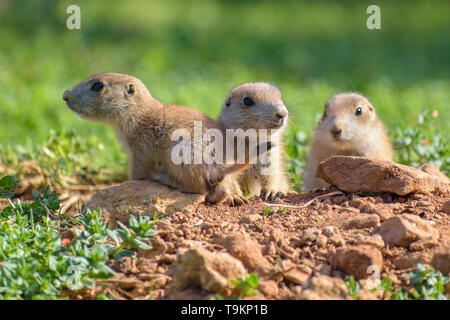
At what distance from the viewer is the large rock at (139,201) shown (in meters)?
4.32

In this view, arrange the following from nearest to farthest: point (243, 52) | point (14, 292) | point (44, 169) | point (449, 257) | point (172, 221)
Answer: point (14, 292), point (449, 257), point (172, 221), point (44, 169), point (243, 52)

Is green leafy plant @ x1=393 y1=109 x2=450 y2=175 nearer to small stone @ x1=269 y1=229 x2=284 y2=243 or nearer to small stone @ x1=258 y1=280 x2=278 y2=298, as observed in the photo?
small stone @ x1=269 y1=229 x2=284 y2=243

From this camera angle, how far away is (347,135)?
18.7 feet

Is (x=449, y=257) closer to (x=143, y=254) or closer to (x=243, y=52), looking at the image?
(x=143, y=254)

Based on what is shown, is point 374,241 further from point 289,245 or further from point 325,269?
point 289,245

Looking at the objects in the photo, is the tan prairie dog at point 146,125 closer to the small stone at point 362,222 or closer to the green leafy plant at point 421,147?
the small stone at point 362,222

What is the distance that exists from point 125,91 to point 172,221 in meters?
1.35

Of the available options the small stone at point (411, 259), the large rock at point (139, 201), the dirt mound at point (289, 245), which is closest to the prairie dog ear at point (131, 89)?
the large rock at point (139, 201)

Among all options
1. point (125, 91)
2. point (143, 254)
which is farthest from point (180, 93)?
point (143, 254)

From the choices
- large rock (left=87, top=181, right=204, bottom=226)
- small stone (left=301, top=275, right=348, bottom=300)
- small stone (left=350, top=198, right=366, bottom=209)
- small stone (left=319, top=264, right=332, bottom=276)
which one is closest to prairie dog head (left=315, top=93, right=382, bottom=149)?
small stone (left=350, top=198, right=366, bottom=209)

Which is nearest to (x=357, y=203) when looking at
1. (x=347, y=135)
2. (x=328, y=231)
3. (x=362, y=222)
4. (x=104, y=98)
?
(x=362, y=222)

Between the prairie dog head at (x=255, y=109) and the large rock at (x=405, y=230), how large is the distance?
1.51 m

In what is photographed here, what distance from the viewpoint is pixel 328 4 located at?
55.5ft
